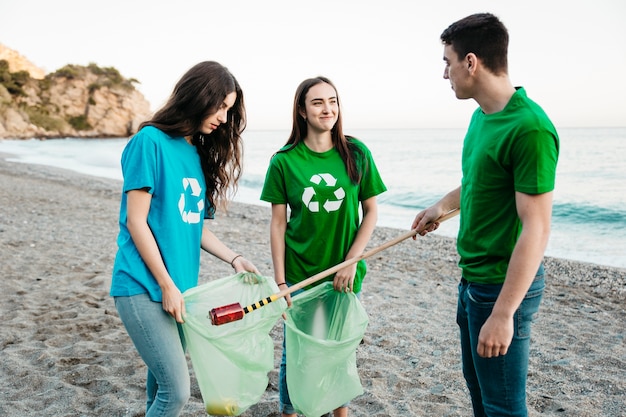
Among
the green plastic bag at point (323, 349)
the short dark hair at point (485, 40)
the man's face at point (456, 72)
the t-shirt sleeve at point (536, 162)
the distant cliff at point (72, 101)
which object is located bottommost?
the green plastic bag at point (323, 349)

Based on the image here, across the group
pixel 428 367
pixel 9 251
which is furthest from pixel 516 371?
pixel 9 251

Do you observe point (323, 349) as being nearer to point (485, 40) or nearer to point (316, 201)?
point (316, 201)

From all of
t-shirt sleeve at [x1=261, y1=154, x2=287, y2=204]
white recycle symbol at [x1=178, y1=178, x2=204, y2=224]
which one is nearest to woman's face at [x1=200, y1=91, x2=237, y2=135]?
white recycle symbol at [x1=178, y1=178, x2=204, y2=224]

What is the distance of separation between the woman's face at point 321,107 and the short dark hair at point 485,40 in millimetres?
880

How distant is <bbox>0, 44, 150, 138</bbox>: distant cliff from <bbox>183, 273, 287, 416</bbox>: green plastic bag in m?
51.7

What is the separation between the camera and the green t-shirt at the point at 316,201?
96.7 inches

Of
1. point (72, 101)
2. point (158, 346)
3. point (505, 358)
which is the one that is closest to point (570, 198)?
point (505, 358)

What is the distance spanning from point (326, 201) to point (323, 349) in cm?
67

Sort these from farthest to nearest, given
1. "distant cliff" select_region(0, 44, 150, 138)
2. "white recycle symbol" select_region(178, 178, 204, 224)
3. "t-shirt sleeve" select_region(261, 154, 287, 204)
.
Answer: "distant cliff" select_region(0, 44, 150, 138), "t-shirt sleeve" select_region(261, 154, 287, 204), "white recycle symbol" select_region(178, 178, 204, 224)

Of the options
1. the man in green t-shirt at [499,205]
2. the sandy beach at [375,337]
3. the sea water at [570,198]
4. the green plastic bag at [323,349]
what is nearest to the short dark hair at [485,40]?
the man in green t-shirt at [499,205]

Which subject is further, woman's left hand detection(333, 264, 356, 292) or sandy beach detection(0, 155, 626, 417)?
sandy beach detection(0, 155, 626, 417)

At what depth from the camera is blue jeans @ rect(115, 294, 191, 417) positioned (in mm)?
1906

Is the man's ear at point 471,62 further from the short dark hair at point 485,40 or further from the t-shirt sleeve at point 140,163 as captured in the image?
the t-shirt sleeve at point 140,163

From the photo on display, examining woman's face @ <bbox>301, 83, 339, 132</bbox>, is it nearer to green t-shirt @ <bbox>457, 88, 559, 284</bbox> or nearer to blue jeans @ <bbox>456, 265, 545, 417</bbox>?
green t-shirt @ <bbox>457, 88, 559, 284</bbox>
